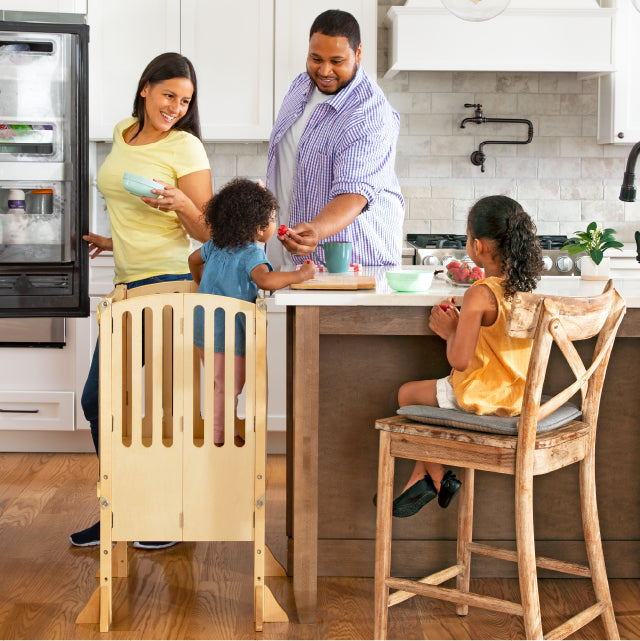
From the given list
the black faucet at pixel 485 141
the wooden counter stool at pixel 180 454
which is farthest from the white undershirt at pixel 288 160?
the black faucet at pixel 485 141

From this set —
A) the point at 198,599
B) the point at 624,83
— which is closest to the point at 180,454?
the point at 198,599

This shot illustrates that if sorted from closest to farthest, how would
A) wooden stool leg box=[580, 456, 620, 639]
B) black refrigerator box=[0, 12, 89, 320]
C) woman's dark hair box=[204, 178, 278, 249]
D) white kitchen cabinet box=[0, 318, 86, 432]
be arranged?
wooden stool leg box=[580, 456, 620, 639], woman's dark hair box=[204, 178, 278, 249], black refrigerator box=[0, 12, 89, 320], white kitchen cabinet box=[0, 318, 86, 432]

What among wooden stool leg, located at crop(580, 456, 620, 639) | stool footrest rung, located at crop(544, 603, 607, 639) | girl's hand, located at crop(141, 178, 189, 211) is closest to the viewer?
stool footrest rung, located at crop(544, 603, 607, 639)

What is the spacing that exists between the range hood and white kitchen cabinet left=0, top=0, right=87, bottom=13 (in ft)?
4.74

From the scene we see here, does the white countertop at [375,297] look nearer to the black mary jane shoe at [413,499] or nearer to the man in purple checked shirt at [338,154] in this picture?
the man in purple checked shirt at [338,154]

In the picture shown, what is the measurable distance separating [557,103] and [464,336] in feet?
9.61

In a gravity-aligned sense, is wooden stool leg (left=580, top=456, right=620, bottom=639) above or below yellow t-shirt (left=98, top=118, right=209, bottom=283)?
below

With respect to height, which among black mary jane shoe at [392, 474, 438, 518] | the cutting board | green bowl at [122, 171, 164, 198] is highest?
green bowl at [122, 171, 164, 198]

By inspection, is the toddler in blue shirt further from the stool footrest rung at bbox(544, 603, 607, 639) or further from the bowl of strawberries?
the stool footrest rung at bbox(544, 603, 607, 639)

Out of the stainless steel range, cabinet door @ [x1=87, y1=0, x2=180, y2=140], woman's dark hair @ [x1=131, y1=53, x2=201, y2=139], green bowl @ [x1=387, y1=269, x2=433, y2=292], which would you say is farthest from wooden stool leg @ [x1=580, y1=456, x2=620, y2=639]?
cabinet door @ [x1=87, y1=0, x2=180, y2=140]

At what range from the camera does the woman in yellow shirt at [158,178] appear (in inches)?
97.7

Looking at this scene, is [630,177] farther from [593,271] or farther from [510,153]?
[510,153]

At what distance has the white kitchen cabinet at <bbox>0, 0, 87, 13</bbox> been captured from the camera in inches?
149

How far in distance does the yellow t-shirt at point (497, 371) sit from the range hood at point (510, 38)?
91.9 inches
